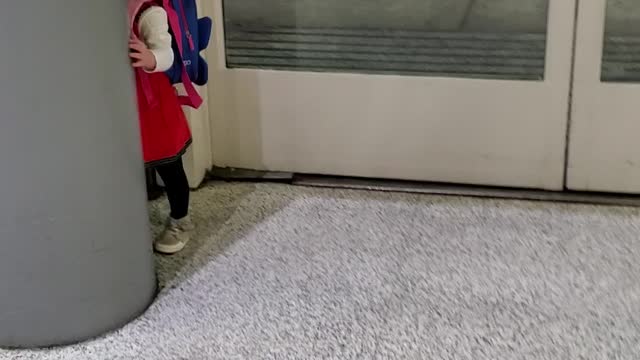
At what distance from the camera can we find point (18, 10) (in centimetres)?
152

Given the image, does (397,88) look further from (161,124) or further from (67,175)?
(67,175)

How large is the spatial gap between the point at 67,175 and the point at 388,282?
630mm

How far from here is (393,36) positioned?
228 centimetres

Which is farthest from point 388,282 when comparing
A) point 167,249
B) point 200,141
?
point 200,141

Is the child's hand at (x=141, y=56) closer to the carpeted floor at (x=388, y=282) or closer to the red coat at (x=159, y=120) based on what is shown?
the red coat at (x=159, y=120)

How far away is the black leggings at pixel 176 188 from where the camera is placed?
2.08 meters

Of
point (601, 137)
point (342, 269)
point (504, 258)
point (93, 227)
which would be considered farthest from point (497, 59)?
point (93, 227)

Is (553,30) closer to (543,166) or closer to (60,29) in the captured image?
(543,166)

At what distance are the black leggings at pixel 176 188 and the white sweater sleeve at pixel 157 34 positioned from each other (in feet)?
0.93

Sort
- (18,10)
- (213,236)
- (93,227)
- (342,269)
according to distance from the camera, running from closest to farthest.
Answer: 1. (18,10)
2. (93,227)
3. (342,269)
4. (213,236)

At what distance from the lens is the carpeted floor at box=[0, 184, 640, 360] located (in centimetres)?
173

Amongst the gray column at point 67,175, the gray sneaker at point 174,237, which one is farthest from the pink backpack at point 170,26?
the gray sneaker at point 174,237

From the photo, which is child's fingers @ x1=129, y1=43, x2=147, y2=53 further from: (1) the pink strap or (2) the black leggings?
(2) the black leggings

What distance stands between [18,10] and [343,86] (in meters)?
0.93
